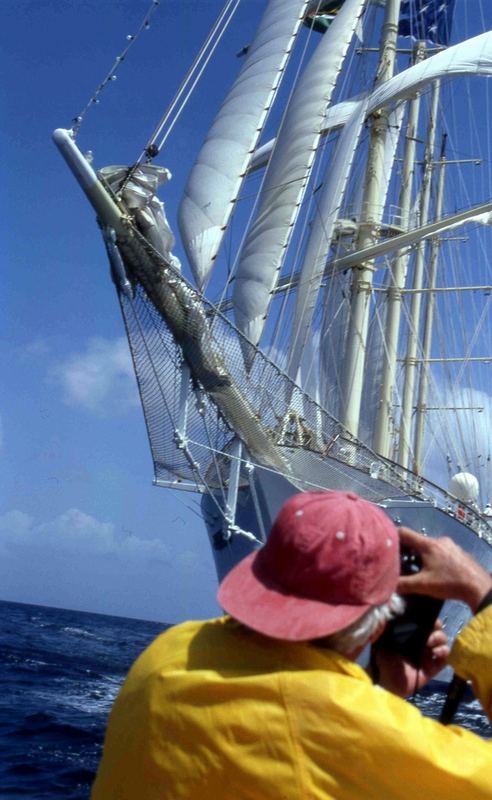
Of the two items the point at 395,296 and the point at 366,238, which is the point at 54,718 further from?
the point at 395,296

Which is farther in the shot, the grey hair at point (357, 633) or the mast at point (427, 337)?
the mast at point (427, 337)

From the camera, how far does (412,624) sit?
1.46 m

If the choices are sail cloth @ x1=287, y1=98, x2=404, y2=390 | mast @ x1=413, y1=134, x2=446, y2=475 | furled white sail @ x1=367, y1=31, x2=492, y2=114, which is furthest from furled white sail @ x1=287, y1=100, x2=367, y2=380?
mast @ x1=413, y1=134, x2=446, y2=475

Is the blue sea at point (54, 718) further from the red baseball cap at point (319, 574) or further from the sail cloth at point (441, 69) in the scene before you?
the sail cloth at point (441, 69)

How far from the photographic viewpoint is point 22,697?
1266 cm

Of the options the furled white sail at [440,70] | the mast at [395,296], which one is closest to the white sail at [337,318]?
the mast at [395,296]

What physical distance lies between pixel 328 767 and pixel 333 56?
88.4 ft

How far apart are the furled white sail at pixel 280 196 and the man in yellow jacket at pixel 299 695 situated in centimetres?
2019

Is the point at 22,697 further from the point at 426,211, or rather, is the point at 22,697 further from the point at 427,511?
the point at 426,211

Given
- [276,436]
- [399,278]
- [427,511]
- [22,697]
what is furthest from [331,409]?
[22,697]

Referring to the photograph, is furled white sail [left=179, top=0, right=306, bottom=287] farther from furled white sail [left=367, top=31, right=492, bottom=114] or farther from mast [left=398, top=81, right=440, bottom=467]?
mast [left=398, top=81, right=440, bottom=467]

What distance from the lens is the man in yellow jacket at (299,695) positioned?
3.80 ft

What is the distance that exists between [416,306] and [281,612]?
111 ft

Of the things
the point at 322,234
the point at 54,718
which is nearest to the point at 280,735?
the point at 54,718
